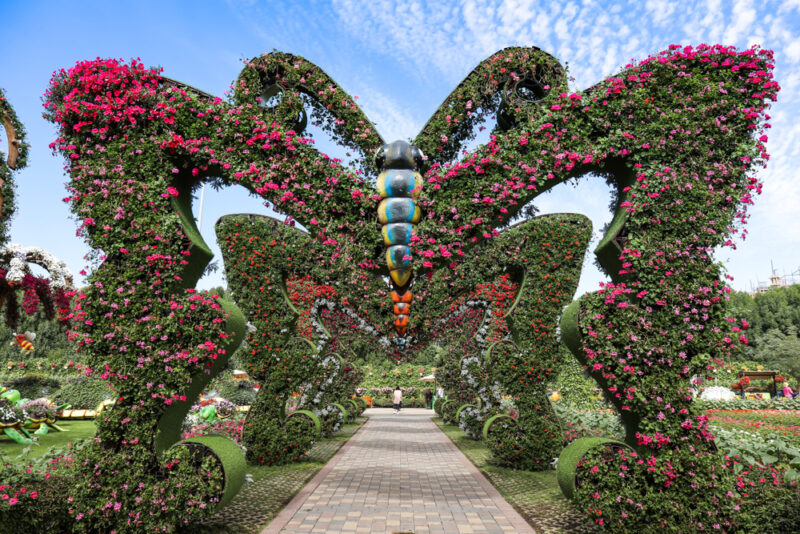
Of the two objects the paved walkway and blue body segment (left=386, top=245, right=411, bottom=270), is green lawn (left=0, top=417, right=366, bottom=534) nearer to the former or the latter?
the paved walkway

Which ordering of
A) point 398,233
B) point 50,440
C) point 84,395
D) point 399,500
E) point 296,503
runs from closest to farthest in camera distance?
A: point 398,233 < point 296,503 < point 399,500 < point 50,440 < point 84,395

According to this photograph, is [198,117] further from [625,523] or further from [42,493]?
[625,523]

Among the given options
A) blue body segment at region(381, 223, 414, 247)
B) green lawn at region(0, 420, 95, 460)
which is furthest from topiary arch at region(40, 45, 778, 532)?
green lawn at region(0, 420, 95, 460)

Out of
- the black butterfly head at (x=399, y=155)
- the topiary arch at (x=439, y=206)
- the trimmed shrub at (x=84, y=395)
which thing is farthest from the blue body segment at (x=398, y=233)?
the trimmed shrub at (x=84, y=395)

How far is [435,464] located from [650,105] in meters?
7.88

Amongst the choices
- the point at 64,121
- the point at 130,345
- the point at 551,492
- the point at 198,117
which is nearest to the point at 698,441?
the point at 551,492

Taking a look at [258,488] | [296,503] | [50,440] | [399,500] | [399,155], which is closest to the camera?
[399,155]

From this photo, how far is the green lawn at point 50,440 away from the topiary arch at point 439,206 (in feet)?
16.1

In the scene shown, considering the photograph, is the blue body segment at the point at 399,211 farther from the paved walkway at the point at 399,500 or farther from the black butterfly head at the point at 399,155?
the paved walkway at the point at 399,500

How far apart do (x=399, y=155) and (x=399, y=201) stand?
51 centimetres

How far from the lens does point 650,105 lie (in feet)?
16.0

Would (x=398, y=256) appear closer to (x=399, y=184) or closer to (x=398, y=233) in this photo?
(x=398, y=233)

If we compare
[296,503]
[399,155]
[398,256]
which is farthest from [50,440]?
[399,155]

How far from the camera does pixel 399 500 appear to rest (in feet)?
21.8
